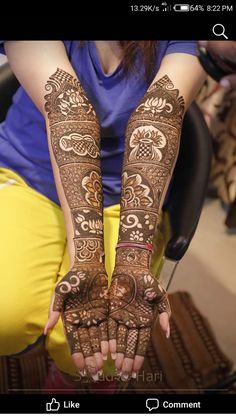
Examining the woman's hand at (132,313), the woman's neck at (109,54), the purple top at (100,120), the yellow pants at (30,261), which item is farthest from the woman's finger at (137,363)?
the woman's neck at (109,54)

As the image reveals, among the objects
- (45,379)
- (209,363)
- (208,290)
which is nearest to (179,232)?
(208,290)

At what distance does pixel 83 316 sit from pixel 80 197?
6.9 inches

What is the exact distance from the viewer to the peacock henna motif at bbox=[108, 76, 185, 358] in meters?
0.75

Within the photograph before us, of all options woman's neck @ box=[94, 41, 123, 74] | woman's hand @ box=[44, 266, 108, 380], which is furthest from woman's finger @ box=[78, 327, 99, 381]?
woman's neck @ box=[94, 41, 123, 74]

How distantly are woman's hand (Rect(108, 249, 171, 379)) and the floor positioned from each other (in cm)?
15

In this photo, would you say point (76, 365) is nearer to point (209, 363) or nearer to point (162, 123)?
point (209, 363)

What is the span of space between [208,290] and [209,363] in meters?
0.13

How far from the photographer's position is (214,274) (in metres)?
0.91

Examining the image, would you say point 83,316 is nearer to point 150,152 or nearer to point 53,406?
point 53,406

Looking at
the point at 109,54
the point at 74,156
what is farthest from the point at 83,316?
the point at 109,54

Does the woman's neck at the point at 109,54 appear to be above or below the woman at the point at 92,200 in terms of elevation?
above

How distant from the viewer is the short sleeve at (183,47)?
755 mm
